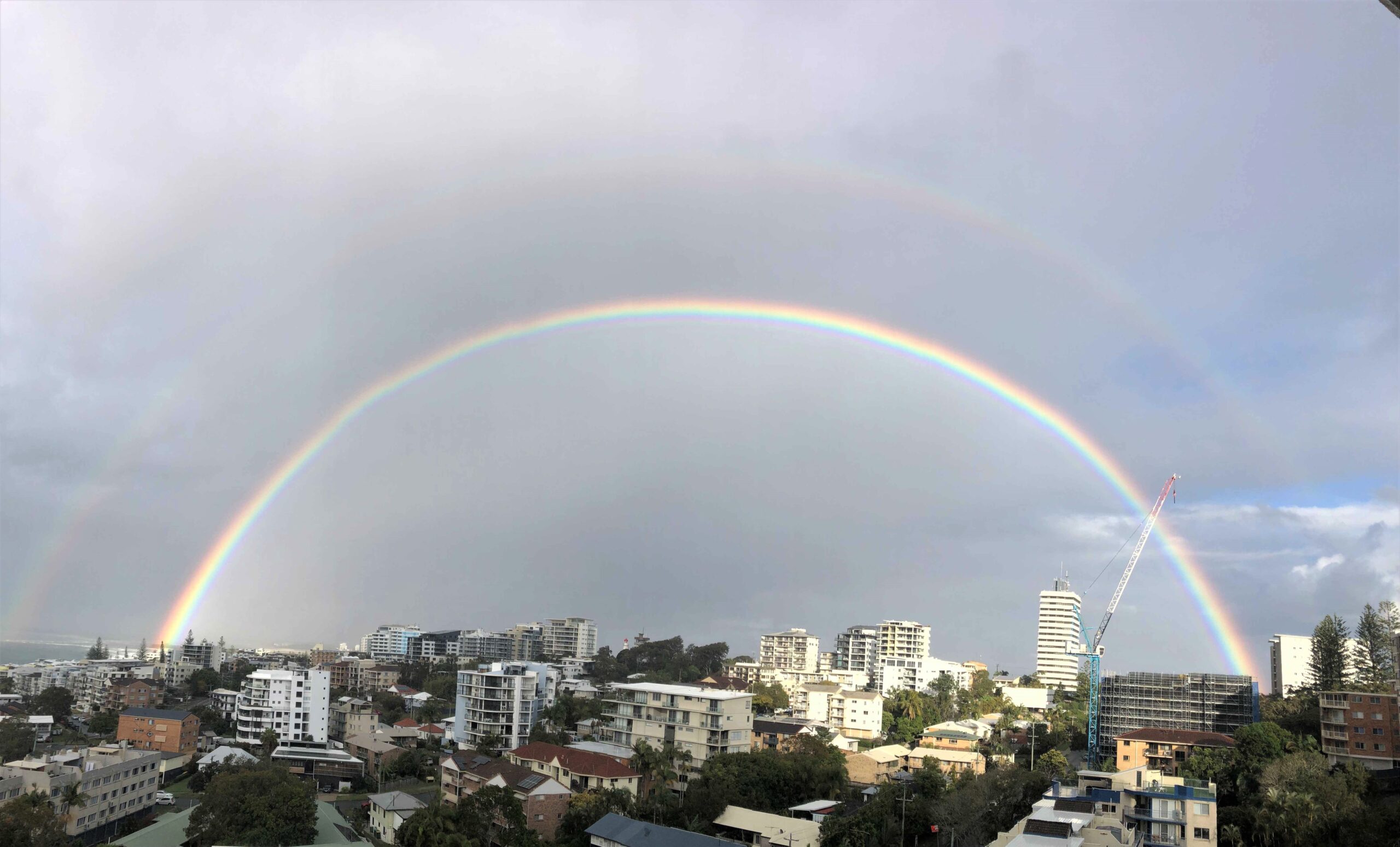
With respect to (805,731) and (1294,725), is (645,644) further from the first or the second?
(1294,725)

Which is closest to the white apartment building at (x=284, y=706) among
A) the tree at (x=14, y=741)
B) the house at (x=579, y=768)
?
the tree at (x=14, y=741)

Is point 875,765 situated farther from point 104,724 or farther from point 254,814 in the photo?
point 104,724

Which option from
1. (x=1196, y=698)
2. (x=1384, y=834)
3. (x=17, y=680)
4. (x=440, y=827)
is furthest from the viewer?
(x=17, y=680)

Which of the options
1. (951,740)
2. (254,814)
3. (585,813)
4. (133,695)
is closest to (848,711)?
(951,740)

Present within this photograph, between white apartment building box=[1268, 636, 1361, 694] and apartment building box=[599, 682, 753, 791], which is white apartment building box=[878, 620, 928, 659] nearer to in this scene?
white apartment building box=[1268, 636, 1361, 694]

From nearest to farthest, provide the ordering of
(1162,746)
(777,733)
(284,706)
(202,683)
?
(1162,746) → (777,733) → (284,706) → (202,683)

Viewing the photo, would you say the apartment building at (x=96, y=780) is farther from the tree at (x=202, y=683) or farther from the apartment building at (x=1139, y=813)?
the tree at (x=202, y=683)

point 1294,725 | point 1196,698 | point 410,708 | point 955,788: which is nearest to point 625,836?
point 955,788
